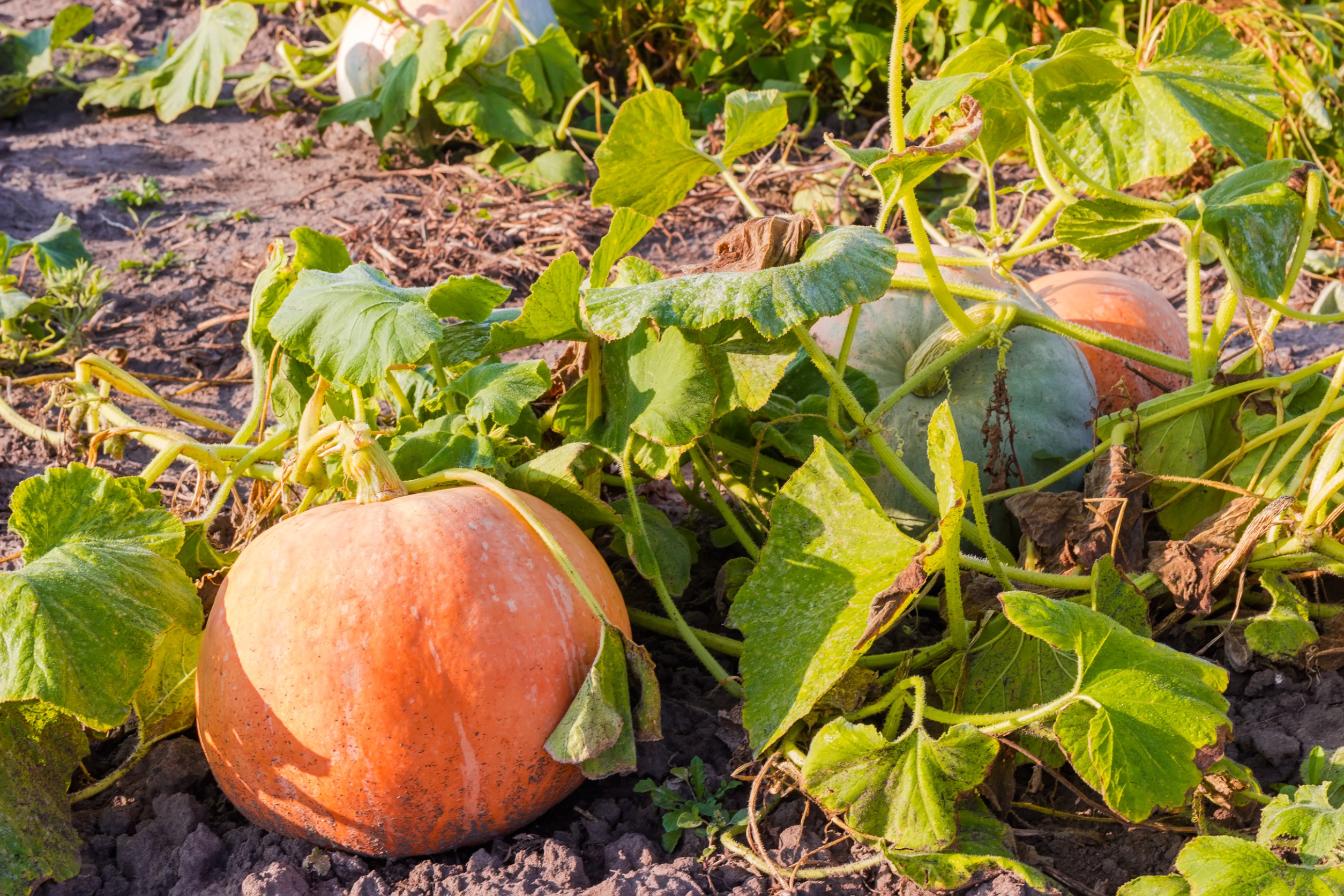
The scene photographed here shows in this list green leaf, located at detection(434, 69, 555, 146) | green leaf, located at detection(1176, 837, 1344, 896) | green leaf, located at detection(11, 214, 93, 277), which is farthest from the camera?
green leaf, located at detection(434, 69, 555, 146)

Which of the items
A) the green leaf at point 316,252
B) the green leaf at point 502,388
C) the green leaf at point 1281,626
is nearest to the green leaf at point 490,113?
the green leaf at point 316,252

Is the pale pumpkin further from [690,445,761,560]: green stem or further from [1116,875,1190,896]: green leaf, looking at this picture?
[1116,875,1190,896]: green leaf

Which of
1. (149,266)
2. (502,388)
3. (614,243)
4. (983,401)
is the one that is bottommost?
(149,266)

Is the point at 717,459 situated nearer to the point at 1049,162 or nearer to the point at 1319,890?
the point at 1049,162

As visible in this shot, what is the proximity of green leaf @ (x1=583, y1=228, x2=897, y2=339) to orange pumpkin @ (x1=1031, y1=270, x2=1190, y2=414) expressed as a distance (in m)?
0.92

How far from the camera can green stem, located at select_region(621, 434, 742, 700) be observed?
5.53 feet

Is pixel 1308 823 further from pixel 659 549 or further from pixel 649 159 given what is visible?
pixel 649 159

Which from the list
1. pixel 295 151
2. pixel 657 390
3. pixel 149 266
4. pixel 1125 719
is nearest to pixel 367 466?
pixel 657 390

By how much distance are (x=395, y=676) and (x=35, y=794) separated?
0.54m

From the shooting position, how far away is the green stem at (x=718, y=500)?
74.2 inches

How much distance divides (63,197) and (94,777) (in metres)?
2.98

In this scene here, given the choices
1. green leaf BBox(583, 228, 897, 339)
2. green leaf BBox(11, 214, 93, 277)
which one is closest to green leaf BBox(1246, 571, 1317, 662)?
green leaf BBox(583, 228, 897, 339)

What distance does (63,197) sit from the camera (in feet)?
13.1

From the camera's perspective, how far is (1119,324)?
2326mm
